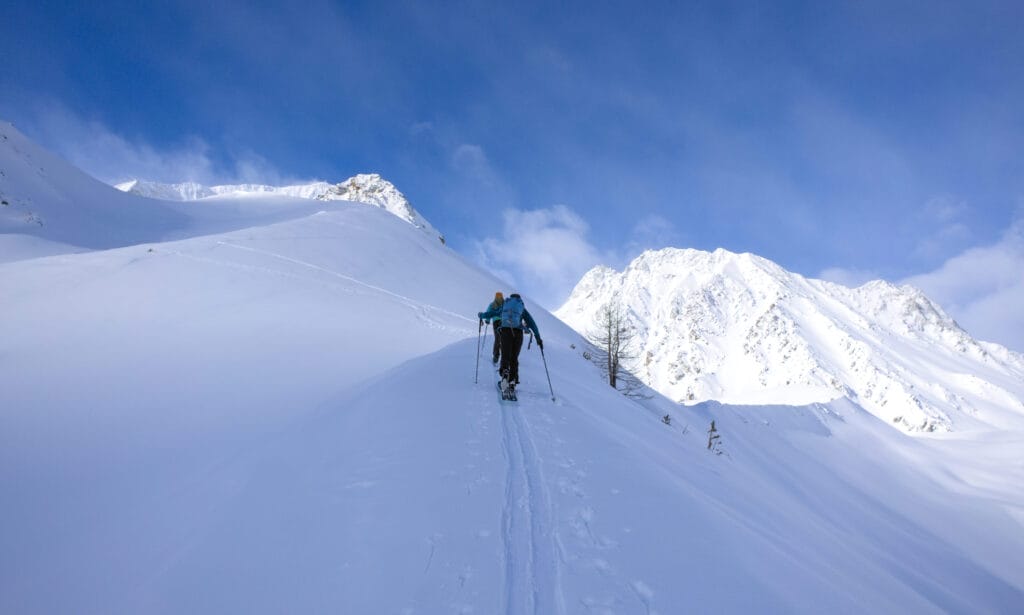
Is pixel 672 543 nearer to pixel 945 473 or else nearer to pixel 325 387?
pixel 325 387

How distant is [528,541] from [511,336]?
Result: 197 inches

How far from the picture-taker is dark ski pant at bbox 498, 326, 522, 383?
26.6ft

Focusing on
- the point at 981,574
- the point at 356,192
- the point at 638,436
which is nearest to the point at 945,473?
the point at 981,574

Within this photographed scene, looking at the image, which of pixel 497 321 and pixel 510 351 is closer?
pixel 510 351

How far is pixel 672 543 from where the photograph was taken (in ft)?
12.0

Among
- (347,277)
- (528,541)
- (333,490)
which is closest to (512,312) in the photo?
(333,490)

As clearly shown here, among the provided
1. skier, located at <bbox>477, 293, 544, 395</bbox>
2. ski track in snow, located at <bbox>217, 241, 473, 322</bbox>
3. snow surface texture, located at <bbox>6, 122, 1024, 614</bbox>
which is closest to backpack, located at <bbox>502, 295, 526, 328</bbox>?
skier, located at <bbox>477, 293, 544, 395</bbox>

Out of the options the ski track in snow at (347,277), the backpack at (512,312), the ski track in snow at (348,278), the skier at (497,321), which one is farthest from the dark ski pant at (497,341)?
the ski track in snow at (348,278)

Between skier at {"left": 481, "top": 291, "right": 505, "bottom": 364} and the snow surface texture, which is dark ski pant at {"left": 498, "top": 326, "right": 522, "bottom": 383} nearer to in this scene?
skier at {"left": 481, "top": 291, "right": 505, "bottom": 364}

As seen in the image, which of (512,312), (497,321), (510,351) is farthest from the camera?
(497,321)

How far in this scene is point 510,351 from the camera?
8.20 m

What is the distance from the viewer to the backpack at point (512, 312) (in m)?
8.49

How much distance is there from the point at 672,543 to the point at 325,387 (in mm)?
6305

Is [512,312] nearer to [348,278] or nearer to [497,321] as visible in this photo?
[497,321]
